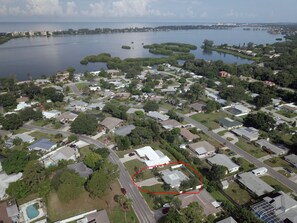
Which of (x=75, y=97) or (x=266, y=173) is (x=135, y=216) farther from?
(x=75, y=97)

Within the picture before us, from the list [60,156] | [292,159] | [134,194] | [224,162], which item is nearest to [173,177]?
[134,194]

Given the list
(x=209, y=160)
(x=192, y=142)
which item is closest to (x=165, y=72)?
(x=192, y=142)

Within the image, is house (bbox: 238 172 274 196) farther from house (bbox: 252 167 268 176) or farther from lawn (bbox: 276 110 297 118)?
lawn (bbox: 276 110 297 118)

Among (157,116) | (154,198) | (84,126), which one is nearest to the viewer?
(154,198)

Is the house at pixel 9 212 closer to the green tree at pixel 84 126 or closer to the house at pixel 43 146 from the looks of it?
the house at pixel 43 146

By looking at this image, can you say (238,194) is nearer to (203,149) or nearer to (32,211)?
(203,149)
